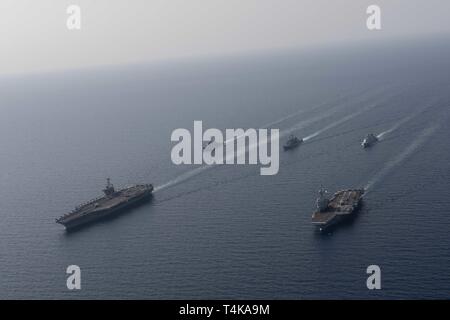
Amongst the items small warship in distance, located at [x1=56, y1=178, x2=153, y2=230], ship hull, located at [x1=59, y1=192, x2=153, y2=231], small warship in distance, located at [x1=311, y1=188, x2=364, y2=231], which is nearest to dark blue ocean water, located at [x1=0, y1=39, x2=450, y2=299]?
small warship in distance, located at [x1=311, y1=188, x2=364, y2=231]

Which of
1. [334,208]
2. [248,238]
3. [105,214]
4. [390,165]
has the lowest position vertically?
[248,238]

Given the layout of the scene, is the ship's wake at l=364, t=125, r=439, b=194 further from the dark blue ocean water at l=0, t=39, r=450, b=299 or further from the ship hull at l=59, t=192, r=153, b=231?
the ship hull at l=59, t=192, r=153, b=231

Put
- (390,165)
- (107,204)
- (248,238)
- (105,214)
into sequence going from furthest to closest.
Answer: (390,165) → (107,204) → (105,214) → (248,238)

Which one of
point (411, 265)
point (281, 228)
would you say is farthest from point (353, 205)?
point (411, 265)

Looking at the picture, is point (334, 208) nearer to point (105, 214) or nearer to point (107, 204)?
point (105, 214)

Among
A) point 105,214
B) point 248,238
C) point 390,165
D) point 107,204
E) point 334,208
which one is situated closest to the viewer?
point 248,238

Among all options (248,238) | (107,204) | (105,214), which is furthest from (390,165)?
(105,214)

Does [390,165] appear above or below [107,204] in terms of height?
above
